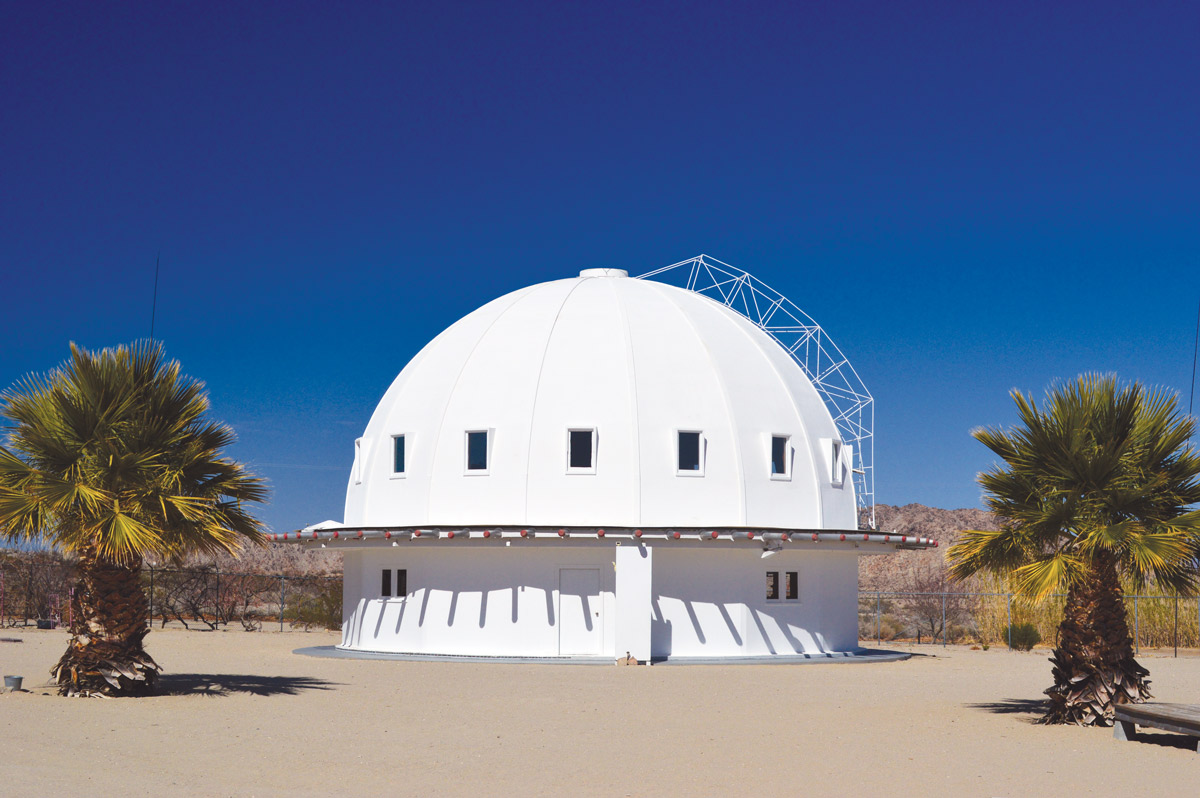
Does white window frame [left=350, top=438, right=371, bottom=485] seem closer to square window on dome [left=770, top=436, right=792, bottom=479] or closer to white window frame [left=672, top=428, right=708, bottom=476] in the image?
white window frame [left=672, top=428, right=708, bottom=476]

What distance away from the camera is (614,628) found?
27406 millimetres

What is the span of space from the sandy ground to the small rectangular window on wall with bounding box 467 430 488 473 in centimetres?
687

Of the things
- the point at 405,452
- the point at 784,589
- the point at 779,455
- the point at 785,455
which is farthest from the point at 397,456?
the point at 784,589

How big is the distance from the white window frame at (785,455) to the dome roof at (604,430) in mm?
38

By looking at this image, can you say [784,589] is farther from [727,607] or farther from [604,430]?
[604,430]

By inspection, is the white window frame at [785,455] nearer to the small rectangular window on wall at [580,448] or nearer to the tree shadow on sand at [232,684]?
the small rectangular window on wall at [580,448]

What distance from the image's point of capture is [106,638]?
1745 cm

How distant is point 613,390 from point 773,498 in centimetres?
459

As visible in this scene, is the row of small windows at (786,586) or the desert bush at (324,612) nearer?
the row of small windows at (786,586)

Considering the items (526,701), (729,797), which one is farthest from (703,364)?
(729,797)

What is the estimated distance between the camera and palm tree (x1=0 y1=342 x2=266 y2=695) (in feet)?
56.2

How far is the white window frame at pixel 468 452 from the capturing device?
28.7m

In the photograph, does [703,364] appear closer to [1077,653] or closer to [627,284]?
[627,284]

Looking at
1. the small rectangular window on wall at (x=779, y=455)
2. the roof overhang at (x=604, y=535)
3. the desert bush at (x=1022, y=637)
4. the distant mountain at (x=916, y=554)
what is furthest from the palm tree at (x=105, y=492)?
the distant mountain at (x=916, y=554)
